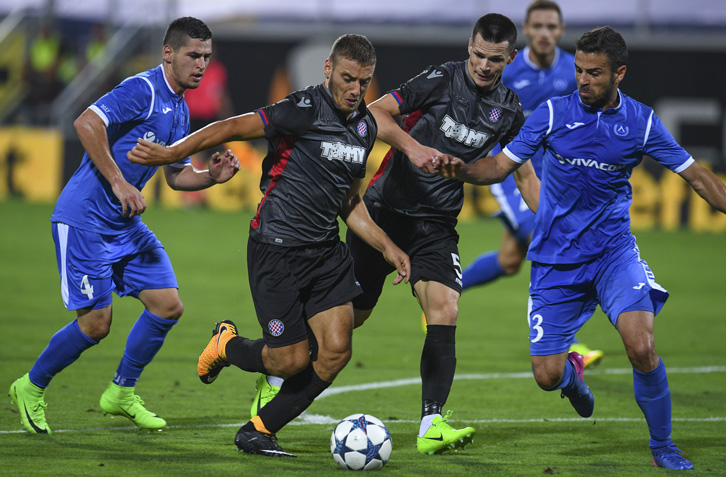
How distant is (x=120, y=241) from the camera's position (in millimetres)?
6430

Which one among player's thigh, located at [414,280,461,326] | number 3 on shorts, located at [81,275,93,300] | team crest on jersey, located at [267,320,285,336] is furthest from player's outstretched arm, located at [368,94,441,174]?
number 3 on shorts, located at [81,275,93,300]

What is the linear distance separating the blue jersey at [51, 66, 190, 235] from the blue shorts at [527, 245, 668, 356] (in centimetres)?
245

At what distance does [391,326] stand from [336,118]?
5.46 m

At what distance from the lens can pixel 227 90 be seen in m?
22.4

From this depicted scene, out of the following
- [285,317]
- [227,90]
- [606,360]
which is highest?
[227,90]

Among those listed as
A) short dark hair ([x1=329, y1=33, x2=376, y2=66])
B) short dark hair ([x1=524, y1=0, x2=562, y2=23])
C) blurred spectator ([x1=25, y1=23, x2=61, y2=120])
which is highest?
blurred spectator ([x1=25, y1=23, x2=61, y2=120])

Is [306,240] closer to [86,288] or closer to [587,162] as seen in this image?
[86,288]

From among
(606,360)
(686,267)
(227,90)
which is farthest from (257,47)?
(606,360)

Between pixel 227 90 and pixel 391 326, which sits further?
pixel 227 90

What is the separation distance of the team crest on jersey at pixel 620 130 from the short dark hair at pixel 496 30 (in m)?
0.89

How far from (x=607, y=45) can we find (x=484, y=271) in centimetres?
429

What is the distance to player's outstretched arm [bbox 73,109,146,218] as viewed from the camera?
595 cm

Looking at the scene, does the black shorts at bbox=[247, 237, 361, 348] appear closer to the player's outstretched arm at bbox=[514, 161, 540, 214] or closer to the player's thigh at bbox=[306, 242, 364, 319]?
the player's thigh at bbox=[306, 242, 364, 319]

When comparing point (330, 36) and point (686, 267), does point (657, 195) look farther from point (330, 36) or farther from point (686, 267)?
point (330, 36)
